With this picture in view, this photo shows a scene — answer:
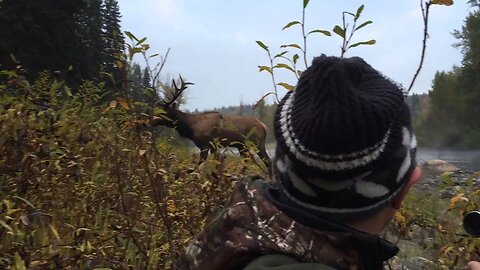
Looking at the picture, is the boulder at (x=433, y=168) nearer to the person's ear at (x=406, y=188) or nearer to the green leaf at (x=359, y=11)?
the person's ear at (x=406, y=188)

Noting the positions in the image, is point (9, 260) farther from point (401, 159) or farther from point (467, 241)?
point (467, 241)

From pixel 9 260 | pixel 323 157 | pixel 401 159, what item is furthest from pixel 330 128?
pixel 9 260

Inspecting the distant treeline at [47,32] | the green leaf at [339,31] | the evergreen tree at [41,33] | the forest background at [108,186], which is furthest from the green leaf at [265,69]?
the evergreen tree at [41,33]

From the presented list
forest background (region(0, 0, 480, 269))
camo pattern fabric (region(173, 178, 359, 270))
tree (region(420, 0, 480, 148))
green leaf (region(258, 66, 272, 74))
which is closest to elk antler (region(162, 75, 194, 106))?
forest background (region(0, 0, 480, 269))

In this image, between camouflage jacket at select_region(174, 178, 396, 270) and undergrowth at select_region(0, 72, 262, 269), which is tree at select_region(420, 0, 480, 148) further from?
camouflage jacket at select_region(174, 178, 396, 270)

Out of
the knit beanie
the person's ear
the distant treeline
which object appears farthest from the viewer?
the distant treeline

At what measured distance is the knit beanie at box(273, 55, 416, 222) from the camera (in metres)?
1.22

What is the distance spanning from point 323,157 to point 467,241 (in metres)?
2.14

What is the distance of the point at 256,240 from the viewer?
4.28 feet

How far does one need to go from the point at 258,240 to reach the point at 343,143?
0.27 metres

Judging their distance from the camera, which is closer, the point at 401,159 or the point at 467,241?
the point at 401,159

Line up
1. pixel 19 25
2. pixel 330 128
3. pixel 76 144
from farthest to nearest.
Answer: pixel 19 25, pixel 76 144, pixel 330 128

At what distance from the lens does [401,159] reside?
129 centimetres

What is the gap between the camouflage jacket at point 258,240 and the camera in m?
1.28
